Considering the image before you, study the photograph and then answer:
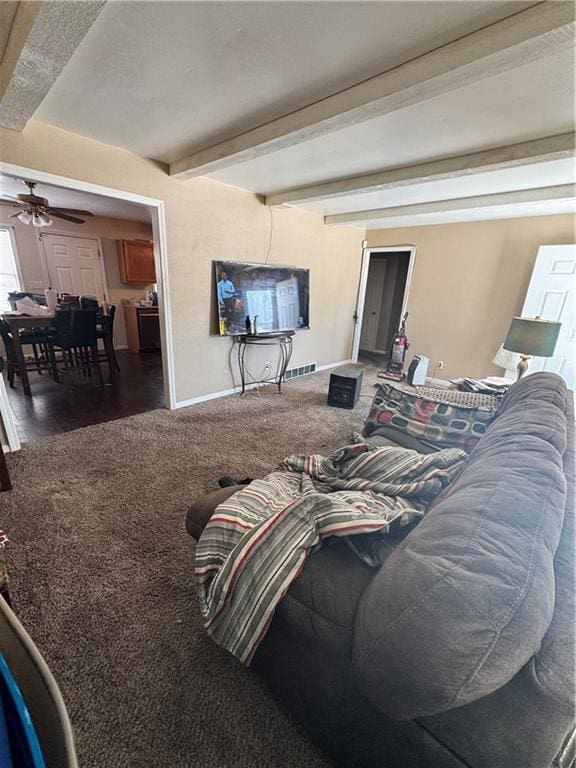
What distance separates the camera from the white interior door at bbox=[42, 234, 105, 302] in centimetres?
521

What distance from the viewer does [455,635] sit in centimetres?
52

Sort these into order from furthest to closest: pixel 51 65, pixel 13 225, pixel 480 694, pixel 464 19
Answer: pixel 13 225, pixel 51 65, pixel 464 19, pixel 480 694

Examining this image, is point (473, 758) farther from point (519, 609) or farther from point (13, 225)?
point (13, 225)

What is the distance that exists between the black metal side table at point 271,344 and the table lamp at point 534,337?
2.42 metres

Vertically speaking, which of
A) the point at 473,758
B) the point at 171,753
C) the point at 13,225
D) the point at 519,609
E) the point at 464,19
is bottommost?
the point at 171,753

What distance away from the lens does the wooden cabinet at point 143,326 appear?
5.65 meters

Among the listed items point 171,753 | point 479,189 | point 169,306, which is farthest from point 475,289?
point 171,753

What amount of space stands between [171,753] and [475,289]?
5.29 m

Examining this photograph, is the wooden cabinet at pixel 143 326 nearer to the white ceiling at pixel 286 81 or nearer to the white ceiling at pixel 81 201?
the white ceiling at pixel 81 201

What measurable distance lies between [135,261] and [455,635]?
266 inches

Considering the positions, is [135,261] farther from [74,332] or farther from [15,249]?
[74,332]

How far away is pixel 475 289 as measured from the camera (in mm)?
4488

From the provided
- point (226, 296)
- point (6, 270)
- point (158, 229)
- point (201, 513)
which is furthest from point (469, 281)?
point (6, 270)

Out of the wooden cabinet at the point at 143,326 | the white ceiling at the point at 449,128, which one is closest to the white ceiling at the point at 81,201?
the wooden cabinet at the point at 143,326
